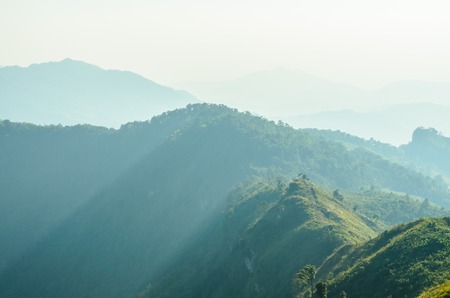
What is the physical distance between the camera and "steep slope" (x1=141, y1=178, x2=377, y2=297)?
86.6 metres

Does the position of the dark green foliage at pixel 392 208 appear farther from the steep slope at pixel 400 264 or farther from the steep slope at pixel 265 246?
the steep slope at pixel 400 264

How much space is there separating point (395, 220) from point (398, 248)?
122m

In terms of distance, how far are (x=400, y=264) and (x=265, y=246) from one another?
137 ft

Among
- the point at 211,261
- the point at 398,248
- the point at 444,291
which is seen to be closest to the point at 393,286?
the point at 398,248

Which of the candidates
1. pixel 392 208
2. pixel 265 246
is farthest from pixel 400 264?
pixel 392 208

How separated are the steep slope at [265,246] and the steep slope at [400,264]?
43.6ft

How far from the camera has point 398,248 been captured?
6438 cm

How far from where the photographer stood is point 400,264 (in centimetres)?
6034

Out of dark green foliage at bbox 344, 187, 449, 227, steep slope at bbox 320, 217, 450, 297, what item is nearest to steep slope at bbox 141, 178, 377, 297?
steep slope at bbox 320, 217, 450, 297

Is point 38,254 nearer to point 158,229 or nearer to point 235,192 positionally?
point 158,229

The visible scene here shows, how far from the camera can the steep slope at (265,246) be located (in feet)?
284

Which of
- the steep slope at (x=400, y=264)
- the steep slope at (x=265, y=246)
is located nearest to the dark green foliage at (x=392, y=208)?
the steep slope at (x=265, y=246)

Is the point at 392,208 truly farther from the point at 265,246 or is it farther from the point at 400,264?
the point at 400,264

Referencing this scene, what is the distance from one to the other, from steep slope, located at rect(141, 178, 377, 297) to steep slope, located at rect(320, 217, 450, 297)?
13.3 m
